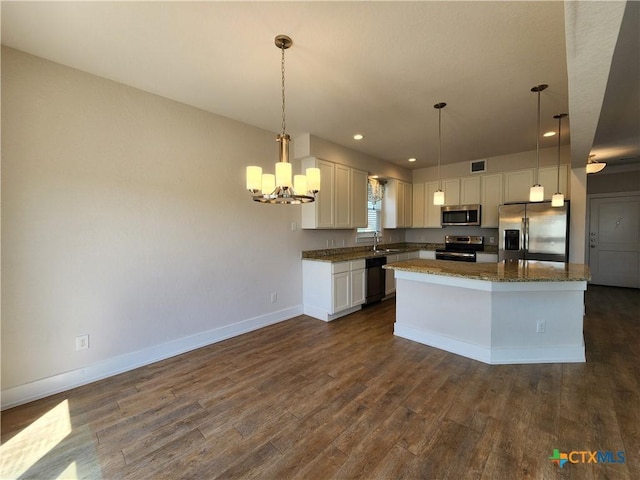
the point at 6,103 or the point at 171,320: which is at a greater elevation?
the point at 6,103

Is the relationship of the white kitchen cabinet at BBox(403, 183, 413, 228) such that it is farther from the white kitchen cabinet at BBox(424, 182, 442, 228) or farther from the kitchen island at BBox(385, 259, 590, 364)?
the kitchen island at BBox(385, 259, 590, 364)

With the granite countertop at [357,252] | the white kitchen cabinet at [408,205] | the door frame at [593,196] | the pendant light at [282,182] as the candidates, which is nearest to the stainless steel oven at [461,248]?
the granite countertop at [357,252]

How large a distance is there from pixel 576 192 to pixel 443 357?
362 cm

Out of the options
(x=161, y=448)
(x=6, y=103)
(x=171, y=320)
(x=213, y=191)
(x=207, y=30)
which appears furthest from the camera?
(x=213, y=191)

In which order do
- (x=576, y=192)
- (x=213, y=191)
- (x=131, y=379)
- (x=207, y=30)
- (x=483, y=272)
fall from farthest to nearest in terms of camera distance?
(x=576, y=192), (x=213, y=191), (x=483, y=272), (x=131, y=379), (x=207, y=30)

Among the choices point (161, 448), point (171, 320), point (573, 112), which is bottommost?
point (161, 448)

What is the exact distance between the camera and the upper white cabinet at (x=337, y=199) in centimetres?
424

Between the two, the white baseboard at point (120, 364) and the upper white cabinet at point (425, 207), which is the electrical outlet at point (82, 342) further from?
the upper white cabinet at point (425, 207)

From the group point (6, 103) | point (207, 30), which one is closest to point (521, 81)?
point (207, 30)

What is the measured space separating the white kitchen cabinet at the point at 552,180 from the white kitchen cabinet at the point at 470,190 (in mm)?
1010

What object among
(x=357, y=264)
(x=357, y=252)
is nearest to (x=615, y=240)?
(x=357, y=252)

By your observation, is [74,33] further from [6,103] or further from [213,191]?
[213,191]

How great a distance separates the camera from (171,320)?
3.03 meters

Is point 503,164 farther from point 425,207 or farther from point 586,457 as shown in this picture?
point 586,457
